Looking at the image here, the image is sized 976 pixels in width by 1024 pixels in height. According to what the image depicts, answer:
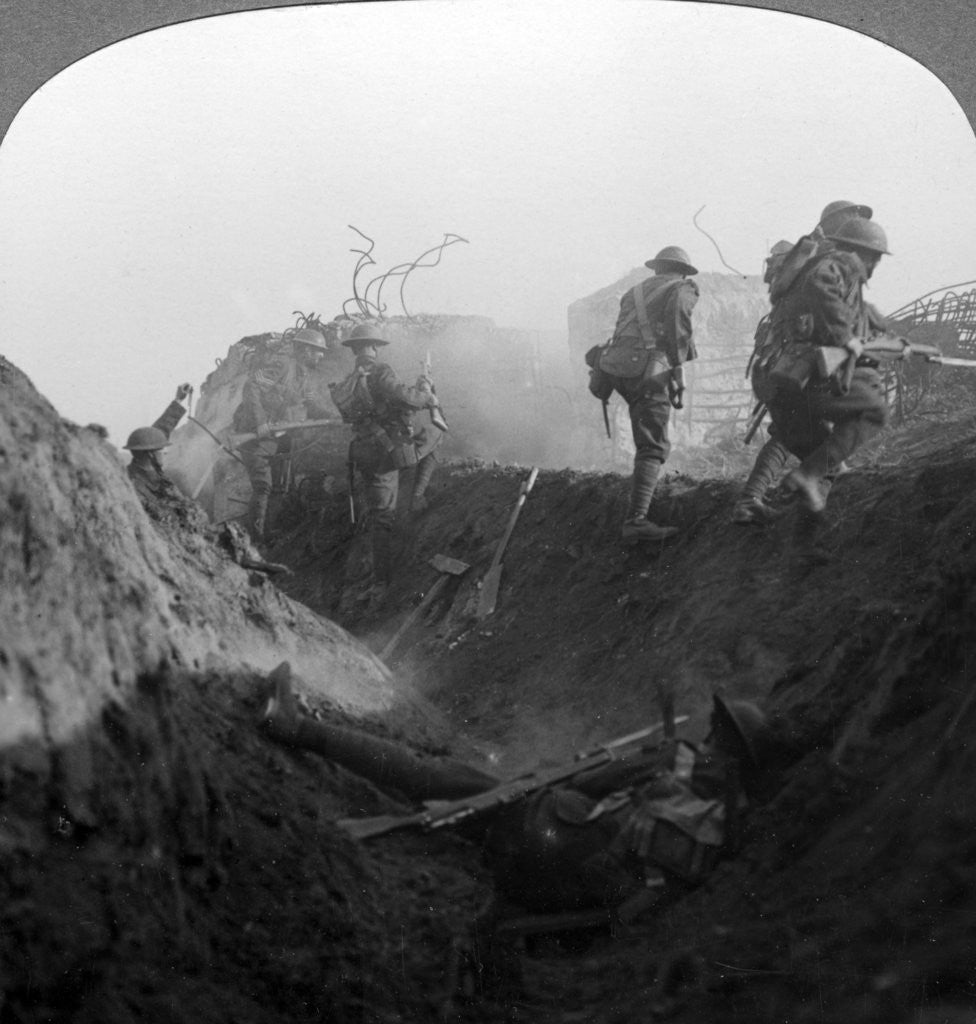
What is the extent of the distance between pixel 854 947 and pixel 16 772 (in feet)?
6.41

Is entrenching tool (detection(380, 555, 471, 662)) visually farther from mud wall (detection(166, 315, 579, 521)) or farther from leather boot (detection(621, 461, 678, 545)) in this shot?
leather boot (detection(621, 461, 678, 545))

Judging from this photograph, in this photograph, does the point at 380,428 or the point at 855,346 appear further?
the point at 380,428

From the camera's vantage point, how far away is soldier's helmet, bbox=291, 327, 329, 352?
3.04m

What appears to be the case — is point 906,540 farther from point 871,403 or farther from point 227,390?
point 227,390

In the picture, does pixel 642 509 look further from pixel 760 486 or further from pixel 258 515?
pixel 258 515

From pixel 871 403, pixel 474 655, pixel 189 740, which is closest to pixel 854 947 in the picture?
pixel 474 655

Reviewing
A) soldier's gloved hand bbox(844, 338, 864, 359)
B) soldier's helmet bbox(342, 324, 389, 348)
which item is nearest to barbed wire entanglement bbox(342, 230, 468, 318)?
soldier's helmet bbox(342, 324, 389, 348)

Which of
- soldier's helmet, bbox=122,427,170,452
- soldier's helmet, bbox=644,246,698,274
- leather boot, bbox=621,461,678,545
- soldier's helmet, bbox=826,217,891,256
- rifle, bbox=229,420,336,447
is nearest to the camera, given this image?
soldier's helmet, bbox=826,217,891,256

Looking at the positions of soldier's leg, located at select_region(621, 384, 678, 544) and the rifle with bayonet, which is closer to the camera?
the rifle with bayonet

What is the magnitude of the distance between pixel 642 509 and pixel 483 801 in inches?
42.3

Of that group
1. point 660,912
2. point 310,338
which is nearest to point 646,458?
point 310,338

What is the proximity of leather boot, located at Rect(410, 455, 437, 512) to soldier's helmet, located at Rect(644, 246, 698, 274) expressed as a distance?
0.97 metres

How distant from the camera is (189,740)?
8.07ft

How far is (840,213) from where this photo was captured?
278 cm
